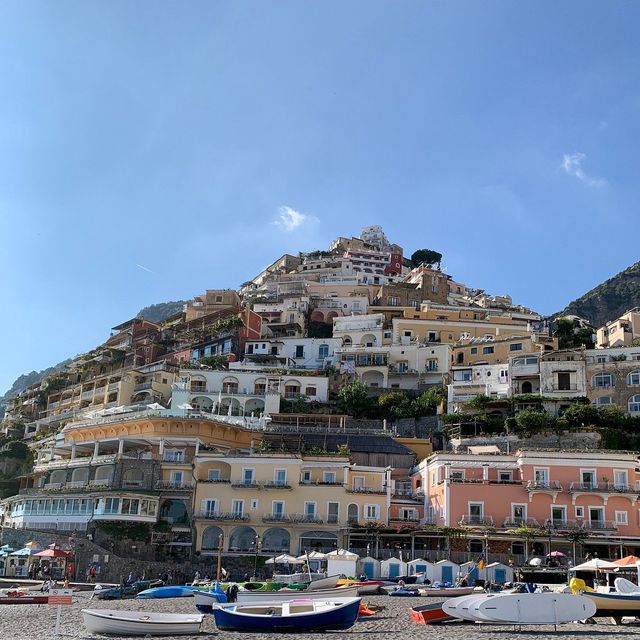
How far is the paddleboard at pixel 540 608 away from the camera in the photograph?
82.5ft

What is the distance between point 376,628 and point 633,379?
138ft

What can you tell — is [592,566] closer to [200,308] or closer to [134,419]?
[134,419]

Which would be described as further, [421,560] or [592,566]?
[421,560]

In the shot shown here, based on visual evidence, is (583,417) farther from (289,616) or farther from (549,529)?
(289,616)

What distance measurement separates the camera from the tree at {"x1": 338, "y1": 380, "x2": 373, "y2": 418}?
2635 inches

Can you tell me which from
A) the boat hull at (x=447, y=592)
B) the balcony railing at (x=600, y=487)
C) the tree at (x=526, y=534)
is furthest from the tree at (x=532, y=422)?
the boat hull at (x=447, y=592)

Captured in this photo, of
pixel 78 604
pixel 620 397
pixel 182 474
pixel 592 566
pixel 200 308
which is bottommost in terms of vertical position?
pixel 78 604

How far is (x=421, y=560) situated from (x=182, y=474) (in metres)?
17.1

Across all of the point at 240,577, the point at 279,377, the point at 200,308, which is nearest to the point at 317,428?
the point at 279,377

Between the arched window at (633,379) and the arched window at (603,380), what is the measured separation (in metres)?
1.15

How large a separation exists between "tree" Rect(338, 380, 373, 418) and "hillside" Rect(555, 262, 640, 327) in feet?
231

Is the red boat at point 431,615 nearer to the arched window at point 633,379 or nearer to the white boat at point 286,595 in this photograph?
the white boat at point 286,595

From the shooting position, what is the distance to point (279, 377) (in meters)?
70.9

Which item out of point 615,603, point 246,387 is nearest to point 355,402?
point 246,387
